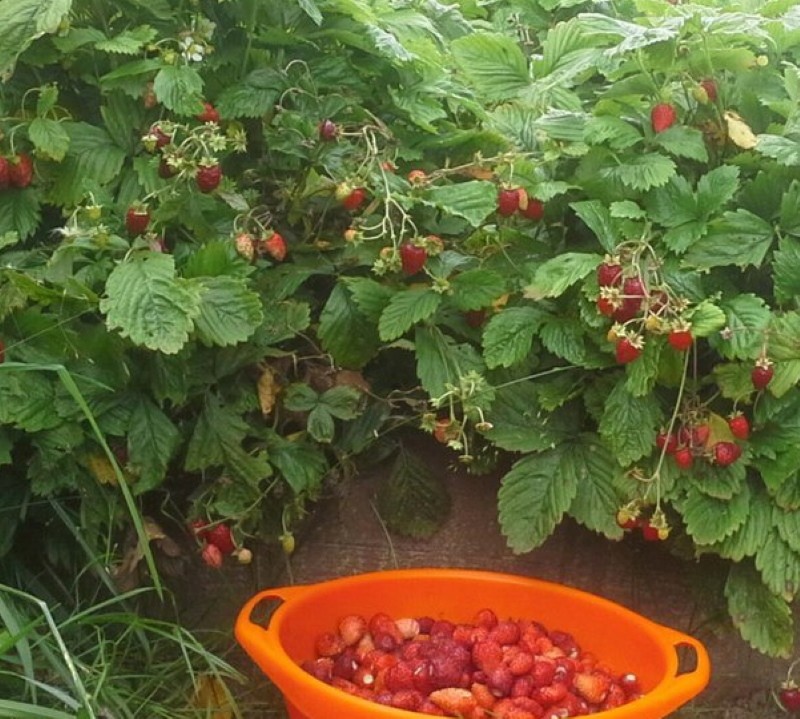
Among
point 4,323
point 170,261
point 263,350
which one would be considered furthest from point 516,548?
point 4,323

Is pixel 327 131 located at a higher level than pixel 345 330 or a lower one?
higher

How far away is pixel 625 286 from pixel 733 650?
1.98 feet

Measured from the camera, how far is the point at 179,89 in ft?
3.84

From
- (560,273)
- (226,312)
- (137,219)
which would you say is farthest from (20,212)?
(560,273)

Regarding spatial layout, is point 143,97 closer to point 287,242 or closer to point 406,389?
point 287,242

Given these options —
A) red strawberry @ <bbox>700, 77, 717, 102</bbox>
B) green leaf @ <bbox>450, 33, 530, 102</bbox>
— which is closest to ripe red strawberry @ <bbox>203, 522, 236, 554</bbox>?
green leaf @ <bbox>450, 33, 530, 102</bbox>

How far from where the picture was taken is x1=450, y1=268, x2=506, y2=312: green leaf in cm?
127

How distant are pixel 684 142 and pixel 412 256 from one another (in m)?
0.37

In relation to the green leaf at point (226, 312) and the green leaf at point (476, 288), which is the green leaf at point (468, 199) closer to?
the green leaf at point (476, 288)

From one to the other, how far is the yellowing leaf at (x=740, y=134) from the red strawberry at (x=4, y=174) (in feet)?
2.86

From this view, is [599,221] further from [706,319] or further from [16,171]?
[16,171]

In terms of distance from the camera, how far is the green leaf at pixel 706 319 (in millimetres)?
1163

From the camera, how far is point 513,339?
1.26 metres

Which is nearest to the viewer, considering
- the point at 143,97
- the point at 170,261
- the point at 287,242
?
the point at 170,261
